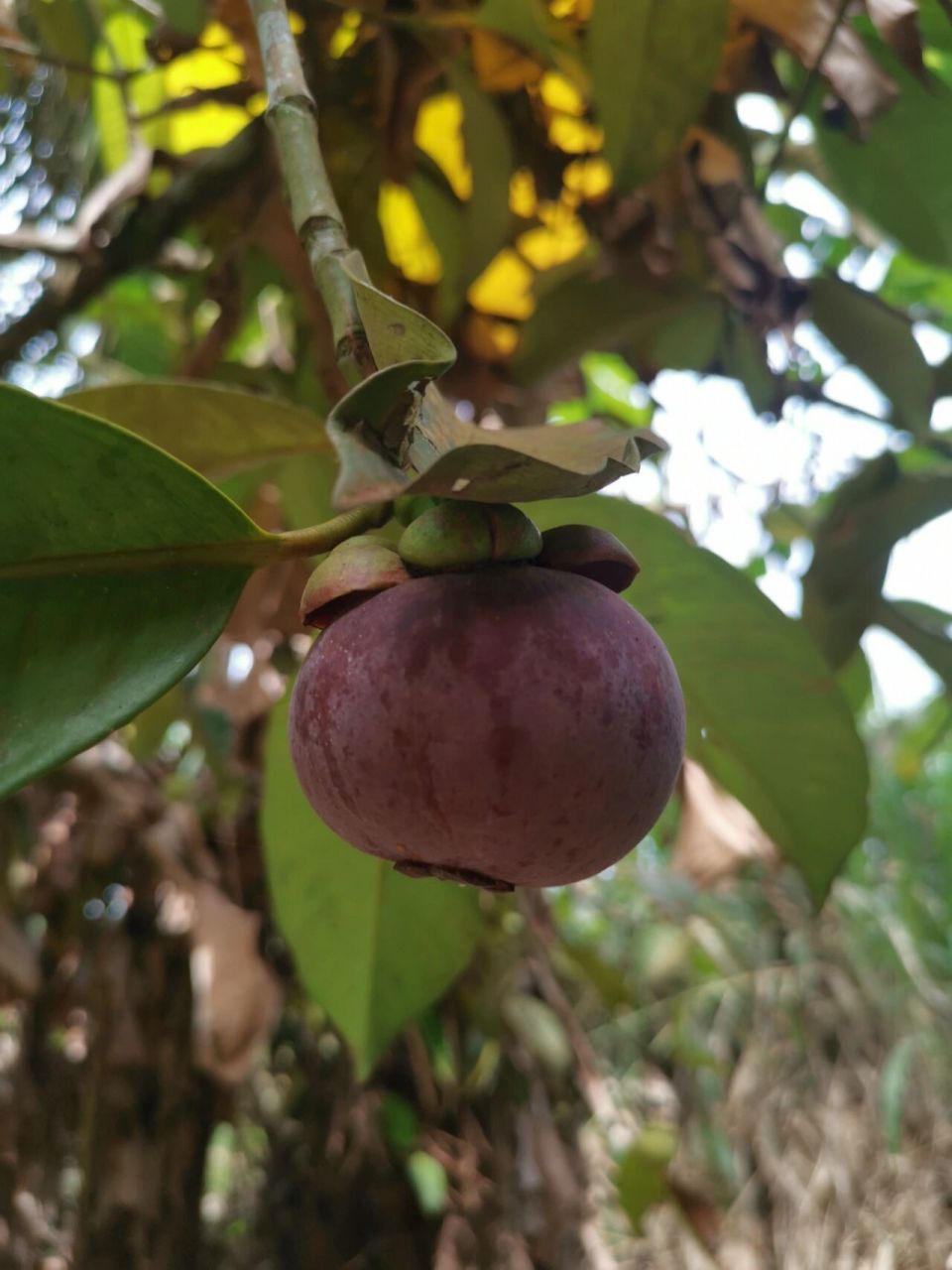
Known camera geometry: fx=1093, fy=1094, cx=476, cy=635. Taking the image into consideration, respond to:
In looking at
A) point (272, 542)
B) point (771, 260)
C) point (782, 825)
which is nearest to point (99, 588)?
point (272, 542)

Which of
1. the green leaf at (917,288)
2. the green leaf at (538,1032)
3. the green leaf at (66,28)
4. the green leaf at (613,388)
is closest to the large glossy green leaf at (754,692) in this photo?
the green leaf at (538,1032)

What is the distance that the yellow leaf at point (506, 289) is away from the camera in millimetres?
1153

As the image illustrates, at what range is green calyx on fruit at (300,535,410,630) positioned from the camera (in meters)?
0.37

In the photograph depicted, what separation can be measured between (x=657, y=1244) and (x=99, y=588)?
5.33ft

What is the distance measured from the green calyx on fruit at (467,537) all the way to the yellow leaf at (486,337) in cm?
79

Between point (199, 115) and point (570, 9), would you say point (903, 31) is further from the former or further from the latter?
→ point (199, 115)

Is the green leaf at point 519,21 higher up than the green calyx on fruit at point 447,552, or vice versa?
the green leaf at point 519,21

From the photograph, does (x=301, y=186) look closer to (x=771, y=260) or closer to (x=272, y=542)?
(x=272, y=542)

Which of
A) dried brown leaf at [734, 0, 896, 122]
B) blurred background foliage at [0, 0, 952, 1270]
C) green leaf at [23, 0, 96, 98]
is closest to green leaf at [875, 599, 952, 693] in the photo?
blurred background foliage at [0, 0, 952, 1270]

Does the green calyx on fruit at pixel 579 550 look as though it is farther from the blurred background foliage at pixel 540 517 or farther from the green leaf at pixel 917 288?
the green leaf at pixel 917 288

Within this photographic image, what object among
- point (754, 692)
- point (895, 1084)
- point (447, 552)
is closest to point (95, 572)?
point (447, 552)

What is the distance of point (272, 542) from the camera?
1.35ft

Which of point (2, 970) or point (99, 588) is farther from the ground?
point (99, 588)

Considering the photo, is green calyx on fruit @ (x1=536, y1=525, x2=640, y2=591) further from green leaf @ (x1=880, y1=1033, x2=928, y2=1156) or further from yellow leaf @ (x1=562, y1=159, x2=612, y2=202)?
green leaf @ (x1=880, y1=1033, x2=928, y2=1156)
